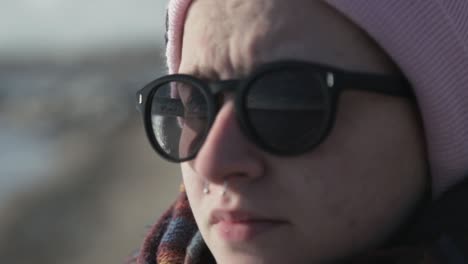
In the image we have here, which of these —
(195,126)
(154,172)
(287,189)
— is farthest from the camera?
(154,172)

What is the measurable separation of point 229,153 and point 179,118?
27cm

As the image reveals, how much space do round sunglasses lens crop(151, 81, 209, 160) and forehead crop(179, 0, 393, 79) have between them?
0.08m

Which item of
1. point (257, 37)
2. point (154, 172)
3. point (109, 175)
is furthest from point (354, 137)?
point (109, 175)

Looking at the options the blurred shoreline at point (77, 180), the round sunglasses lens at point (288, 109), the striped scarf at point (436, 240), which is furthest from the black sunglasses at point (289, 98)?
the blurred shoreline at point (77, 180)

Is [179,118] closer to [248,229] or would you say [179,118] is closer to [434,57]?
[248,229]

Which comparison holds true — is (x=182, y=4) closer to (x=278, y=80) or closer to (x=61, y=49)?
(x=278, y=80)

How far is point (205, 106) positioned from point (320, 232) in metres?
0.36

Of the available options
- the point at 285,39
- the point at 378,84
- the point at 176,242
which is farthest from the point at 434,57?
the point at 176,242

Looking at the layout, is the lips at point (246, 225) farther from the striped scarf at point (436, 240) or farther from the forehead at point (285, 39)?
the forehead at point (285, 39)

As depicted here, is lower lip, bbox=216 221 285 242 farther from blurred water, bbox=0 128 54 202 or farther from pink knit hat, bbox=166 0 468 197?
blurred water, bbox=0 128 54 202

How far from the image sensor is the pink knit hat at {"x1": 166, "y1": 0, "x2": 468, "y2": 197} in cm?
170

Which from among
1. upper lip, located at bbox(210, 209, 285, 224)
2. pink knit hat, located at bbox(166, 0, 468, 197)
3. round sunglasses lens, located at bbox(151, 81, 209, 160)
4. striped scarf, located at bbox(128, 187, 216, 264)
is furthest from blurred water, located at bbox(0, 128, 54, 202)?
pink knit hat, located at bbox(166, 0, 468, 197)

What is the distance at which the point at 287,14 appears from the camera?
5.52ft

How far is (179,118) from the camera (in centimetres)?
190
